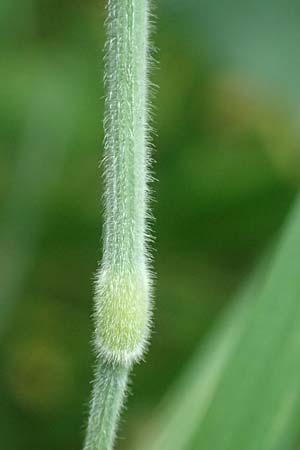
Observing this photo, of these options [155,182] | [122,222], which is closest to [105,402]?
[122,222]

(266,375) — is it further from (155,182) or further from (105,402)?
(155,182)

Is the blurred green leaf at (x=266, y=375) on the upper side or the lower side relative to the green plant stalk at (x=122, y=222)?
lower

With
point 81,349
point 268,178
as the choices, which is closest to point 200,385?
point 81,349

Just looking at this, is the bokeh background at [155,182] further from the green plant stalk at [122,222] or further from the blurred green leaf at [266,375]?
the green plant stalk at [122,222]

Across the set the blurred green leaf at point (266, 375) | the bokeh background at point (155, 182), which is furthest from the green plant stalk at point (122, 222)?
the bokeh background at point (155, 182)

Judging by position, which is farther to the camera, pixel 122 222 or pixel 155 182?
pixel 155 182

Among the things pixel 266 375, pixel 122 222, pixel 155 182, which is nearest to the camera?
pixel 122 222

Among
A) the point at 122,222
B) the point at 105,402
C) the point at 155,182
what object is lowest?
the point at 155,182

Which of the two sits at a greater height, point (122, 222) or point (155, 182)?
point (122, 222)
